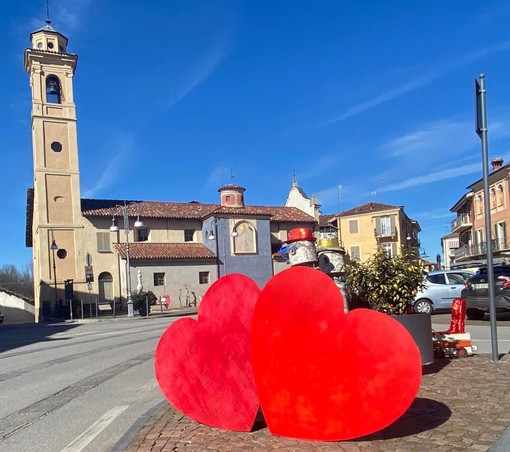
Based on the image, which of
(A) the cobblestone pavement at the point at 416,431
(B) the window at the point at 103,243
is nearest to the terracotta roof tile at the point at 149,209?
(B) the window at the point at 103,243

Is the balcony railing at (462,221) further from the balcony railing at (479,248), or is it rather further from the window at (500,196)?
the window at (500,196)

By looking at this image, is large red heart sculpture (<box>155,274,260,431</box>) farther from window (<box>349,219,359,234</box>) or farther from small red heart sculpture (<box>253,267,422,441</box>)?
window (<box>349,219,359,234</box>)

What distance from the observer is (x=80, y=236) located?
41.7 metres

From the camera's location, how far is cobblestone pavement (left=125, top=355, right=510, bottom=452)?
14.1 feet

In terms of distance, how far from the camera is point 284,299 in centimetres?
461

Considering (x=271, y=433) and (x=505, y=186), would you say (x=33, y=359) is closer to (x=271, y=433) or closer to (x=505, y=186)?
(x=271, y=433)

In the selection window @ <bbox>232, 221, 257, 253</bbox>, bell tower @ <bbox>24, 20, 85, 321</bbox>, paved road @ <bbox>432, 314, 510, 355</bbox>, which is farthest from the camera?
window @ <bbox>232, 221, 257, 253</bbox>

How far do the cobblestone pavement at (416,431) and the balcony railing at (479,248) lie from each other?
142 feet

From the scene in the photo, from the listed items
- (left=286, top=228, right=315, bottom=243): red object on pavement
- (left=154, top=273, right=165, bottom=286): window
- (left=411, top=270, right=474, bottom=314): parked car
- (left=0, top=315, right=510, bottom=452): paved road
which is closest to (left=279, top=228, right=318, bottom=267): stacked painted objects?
(left=286, top=228, right=315, bottom=243): red object on pavement

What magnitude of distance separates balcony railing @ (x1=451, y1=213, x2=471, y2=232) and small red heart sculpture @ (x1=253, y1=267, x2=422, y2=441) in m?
57.2

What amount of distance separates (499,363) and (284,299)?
15.3ft

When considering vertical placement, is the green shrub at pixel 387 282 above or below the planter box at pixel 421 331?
above

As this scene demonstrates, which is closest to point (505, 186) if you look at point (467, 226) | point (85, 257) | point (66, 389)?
point (467, 226)

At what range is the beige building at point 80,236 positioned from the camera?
40344 mm
